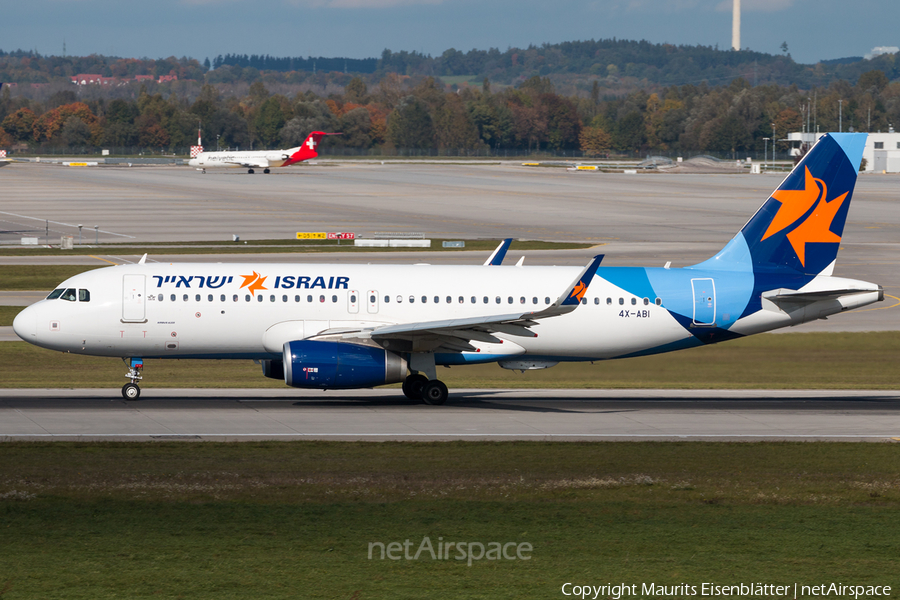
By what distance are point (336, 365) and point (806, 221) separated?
16.9m

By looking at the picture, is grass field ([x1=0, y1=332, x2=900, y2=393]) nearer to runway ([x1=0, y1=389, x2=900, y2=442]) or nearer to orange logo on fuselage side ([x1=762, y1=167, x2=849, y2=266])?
runway ([x1=0, y1=389, x2=900, y2=442])

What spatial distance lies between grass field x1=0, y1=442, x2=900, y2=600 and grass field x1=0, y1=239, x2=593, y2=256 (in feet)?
182

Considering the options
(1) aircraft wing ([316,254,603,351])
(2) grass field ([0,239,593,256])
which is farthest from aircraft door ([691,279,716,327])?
(2) grass field ([0,239,593,256])

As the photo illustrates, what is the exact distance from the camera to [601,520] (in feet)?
65.6

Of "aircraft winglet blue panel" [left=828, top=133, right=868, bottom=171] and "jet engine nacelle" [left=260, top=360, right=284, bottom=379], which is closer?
"jet engine nacelle" [left=260, top=360, right=284, bottom=379]

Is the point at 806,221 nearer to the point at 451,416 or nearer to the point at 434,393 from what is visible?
the point at 434,393

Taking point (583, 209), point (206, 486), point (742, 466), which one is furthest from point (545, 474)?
point (583, 209)

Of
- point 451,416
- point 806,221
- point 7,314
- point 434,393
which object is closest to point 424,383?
point 434,393

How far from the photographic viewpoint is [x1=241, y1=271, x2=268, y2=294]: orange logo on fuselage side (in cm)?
3406

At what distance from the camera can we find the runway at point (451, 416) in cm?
2959

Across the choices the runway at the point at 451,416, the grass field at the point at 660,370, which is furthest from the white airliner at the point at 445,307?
the runway at the point at 451,416

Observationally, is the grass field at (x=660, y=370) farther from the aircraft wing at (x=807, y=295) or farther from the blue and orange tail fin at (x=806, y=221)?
the blue and orange tail fin at (x=806, y=221)

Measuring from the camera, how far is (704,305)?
1406 inches

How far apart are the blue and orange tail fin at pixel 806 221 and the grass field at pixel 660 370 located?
12.4 ft
